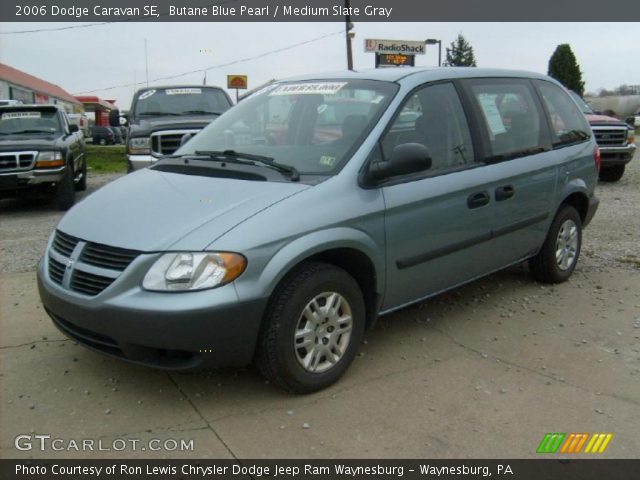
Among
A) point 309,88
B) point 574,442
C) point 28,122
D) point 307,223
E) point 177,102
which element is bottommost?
point 574,442

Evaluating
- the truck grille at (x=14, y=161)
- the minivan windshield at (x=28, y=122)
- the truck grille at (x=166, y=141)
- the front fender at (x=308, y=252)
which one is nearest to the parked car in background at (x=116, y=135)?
the minivan windshield at (x=28, y=122)

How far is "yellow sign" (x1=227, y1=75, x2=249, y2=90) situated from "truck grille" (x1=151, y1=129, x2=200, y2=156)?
488 inches

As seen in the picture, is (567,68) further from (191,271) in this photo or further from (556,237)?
(191,271)

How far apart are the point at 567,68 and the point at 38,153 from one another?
27.4 m

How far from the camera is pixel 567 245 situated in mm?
5379

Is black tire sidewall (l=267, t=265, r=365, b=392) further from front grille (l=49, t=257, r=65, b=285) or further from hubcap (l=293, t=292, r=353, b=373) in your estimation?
front grille (l=49, t=257, r=65, b=285)

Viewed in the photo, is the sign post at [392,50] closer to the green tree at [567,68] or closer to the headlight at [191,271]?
the green tree at [567,68]

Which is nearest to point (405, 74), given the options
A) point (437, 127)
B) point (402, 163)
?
point (437, 127)

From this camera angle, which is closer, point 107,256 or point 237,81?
point 107,256

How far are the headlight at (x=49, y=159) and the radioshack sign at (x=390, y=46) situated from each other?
15.0 meters

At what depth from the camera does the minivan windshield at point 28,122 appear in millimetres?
10094

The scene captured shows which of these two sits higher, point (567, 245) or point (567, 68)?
point (567, 68)
